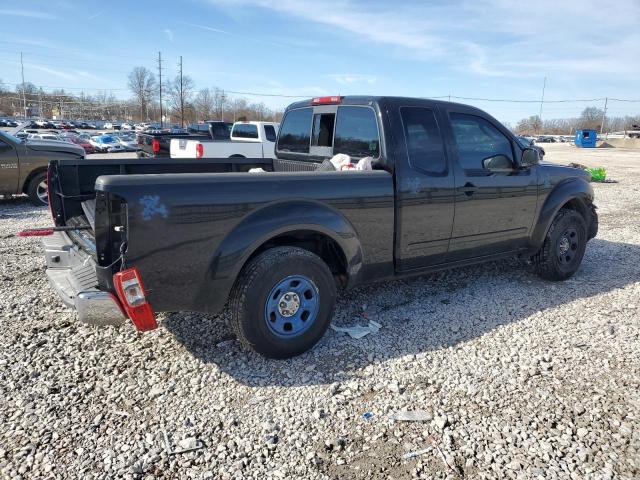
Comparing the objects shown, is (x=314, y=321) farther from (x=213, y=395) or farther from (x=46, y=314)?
(x=46, y=314)

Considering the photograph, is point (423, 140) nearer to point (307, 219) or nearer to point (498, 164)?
point (498, 164)

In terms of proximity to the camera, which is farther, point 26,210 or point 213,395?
point 26,210

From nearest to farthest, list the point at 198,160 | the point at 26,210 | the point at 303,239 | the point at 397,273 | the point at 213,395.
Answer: the point at 213,395, the point at 303,239, the point at 397,273, the point at 198,160, the point at 26,210

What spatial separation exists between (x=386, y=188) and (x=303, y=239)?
Result: 0.78m

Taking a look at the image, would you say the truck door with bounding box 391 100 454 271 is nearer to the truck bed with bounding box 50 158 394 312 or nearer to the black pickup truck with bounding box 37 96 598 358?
the black pickup truck with bounding box 37 96 598 358

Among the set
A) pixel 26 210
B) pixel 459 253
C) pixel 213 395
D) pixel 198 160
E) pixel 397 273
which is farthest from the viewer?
pixel 26 210

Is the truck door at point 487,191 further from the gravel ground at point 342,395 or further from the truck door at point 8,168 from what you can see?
the truck door at point 8,168

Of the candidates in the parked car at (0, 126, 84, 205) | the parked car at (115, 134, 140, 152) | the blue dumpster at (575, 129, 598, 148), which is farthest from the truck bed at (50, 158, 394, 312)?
the blue dumpster at (575, 129, 598, 148)

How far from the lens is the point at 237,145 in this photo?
1284 cm

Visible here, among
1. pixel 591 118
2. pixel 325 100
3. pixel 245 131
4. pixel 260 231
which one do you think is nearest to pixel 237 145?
pixel 245 131

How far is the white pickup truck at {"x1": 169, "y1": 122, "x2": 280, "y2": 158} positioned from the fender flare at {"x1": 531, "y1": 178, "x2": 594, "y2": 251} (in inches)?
224

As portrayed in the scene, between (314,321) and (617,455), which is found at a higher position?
(314,321)

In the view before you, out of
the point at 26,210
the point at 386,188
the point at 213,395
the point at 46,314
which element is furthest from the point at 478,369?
the point at 26,210

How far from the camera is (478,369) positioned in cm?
348
